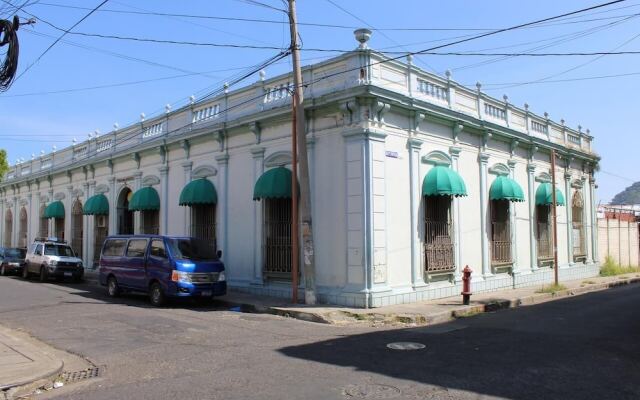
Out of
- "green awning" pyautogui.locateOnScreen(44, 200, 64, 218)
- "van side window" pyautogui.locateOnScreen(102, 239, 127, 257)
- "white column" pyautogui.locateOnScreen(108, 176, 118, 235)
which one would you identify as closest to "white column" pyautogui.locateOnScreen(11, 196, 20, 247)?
"green awning" pyautogui.locateOnScreen(44, 200, 64, 218)

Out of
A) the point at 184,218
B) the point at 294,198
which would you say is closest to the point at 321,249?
the point at 294,198

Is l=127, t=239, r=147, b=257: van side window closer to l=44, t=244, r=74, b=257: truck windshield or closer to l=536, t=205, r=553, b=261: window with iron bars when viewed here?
l=44, t=244, r=74, b=257: truck windshield

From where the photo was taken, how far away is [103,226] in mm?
26781

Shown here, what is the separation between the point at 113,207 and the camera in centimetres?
2536

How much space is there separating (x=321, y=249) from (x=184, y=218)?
7.48m

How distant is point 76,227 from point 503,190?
21.9m

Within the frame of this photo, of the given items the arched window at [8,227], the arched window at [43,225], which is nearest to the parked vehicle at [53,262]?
the arched window at [43,225]

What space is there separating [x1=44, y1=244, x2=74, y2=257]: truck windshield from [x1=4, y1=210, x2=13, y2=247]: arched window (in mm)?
17160

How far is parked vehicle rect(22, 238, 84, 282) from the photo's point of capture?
73.0 feet

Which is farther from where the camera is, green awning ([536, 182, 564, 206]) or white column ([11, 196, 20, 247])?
white column ([11, 196, 20, 247])

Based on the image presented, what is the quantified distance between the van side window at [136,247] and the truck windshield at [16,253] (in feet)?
42.0

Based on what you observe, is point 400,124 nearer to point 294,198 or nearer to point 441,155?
point 441,155

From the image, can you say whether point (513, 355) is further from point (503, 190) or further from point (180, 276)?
point (503, 190)

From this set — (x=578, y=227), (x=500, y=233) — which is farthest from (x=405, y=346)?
(x=578, y=227)
